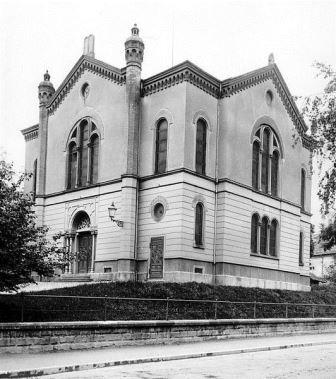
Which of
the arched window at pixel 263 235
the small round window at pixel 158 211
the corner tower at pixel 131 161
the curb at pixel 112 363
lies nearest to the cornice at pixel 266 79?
the corner tower at pixel 131 161

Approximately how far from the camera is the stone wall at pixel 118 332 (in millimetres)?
13477

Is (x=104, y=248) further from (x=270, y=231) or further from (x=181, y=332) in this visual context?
(x=181, y=332)

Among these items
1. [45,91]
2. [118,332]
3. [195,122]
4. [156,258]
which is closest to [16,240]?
[118,332]

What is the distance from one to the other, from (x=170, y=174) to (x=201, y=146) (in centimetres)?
269

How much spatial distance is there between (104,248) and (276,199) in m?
11.3

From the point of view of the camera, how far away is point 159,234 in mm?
28531

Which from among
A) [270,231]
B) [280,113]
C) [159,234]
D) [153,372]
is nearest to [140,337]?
[153,372]

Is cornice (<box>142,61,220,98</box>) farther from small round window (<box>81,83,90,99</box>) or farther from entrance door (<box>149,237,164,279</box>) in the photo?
entrance door (<box>149,237,164,279</box>)

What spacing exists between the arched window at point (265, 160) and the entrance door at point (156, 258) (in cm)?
750

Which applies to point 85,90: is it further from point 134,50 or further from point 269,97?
point 269,97

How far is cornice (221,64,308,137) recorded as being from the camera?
3125 centimetres

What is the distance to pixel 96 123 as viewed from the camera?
32594mm

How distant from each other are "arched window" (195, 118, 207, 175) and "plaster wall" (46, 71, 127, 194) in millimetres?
3988

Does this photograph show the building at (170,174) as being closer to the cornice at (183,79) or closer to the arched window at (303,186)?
the cornice at (183,79)
